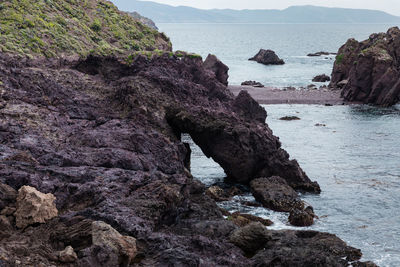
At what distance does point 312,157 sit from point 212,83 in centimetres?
1375

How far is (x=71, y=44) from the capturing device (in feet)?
129

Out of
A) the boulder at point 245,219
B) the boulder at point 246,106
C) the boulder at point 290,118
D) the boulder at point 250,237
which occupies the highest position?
the boulder at point 246,106

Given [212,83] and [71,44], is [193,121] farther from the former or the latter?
[71,44]

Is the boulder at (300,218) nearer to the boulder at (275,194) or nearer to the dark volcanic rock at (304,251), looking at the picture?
the boulder at (275,194)

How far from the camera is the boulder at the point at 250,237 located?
1859 cm

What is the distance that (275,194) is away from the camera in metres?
30.4

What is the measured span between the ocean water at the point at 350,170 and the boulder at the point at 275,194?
713 millimetres

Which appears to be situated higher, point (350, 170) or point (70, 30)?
point (70, 30)

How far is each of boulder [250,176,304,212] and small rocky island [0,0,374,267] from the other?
9cm

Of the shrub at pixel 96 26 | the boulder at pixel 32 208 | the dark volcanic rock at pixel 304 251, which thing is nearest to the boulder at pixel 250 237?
the dark volcanic rock at pixel 304 251

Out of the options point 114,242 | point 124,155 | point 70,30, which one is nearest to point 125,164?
point 124,155

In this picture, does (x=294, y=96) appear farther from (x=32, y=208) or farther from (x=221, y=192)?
(x=32, y=208)

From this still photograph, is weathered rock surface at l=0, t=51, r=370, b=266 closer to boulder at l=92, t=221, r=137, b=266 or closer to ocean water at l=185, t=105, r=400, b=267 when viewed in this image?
boulder at l=92, t=221, r=137, b=266

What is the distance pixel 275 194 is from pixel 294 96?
53561 mm
